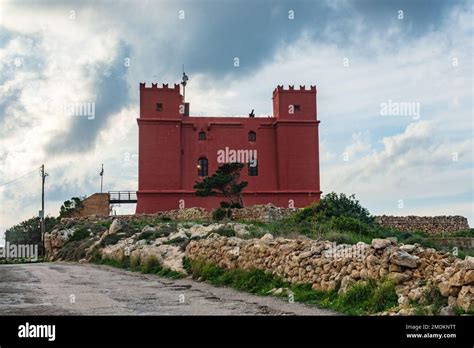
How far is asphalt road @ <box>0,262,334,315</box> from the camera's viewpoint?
884cm

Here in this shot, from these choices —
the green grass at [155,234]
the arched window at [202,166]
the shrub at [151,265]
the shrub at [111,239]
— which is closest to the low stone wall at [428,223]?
the green grass at [155,234]

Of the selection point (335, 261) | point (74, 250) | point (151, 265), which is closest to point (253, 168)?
point (74, 250)

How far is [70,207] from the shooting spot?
43.8 metres

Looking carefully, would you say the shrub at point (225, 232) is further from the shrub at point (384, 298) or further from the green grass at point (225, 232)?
→ the shrub at point (384, 298)

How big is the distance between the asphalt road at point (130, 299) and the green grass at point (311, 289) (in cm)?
33

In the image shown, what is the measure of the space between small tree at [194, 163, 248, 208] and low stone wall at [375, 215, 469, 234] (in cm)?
975

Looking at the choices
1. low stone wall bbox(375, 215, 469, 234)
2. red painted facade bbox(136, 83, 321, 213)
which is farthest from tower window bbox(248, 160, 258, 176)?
low stone wall bbox(375, 215, 469, 234)

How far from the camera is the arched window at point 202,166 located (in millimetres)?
40406

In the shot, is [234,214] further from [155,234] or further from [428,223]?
[155,234]

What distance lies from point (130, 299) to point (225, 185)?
26.8 m

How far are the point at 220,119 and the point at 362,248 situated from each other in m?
31.6

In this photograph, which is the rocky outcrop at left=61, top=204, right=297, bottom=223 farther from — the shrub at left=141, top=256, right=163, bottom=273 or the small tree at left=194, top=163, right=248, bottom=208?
the shrub at left=141, top=256, right=163, bottom=273
